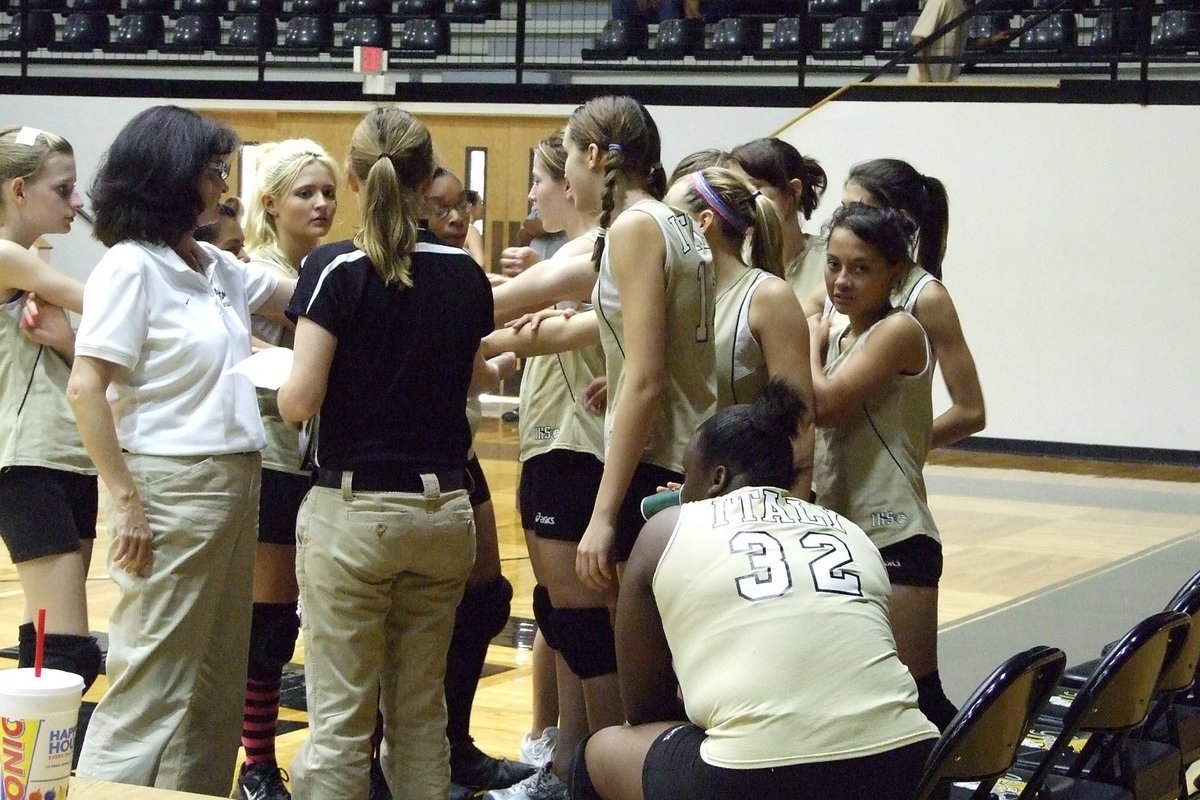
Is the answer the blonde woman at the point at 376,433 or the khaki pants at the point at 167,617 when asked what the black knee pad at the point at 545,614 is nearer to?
the blonde woman at the point at 376,433

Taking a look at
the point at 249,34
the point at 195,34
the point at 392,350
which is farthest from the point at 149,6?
the point at 392,350

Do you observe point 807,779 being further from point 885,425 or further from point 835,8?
point 835,8

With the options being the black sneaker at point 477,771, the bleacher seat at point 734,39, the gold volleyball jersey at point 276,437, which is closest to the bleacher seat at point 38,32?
the bleacher seat at point 734,39

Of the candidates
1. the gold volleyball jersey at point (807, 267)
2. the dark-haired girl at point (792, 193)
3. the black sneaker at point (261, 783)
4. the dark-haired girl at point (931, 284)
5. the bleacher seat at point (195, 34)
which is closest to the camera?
the dark-haired girl at point (931, 284)

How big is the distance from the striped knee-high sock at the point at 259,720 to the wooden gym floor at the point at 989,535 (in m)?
0.33

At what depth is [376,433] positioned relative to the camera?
281 centimetres

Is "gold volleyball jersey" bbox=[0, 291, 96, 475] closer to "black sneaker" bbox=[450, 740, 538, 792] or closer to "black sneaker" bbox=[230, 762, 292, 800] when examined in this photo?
"black sneaker" bbox=[230, 762, 292, 800]

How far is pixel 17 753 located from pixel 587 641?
→ 1.49 meters

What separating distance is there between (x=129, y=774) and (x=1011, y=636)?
350cm

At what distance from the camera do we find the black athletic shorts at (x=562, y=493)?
130 inches

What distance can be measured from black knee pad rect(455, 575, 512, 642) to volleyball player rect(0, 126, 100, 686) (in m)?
0.81

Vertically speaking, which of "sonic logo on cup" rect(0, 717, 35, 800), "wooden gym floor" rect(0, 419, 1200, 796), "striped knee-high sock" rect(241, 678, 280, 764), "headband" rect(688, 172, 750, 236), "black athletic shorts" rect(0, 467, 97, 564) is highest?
"headband" rect(688, 172, 750, 236)

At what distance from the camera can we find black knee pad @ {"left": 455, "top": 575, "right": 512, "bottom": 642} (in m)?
3.58

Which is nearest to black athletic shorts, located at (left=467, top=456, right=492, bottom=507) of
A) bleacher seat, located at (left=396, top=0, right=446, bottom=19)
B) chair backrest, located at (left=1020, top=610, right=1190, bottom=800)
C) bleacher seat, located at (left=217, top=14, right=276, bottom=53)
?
chair backrest, located at (left=1020, top=610, right=1190, bottom=800)
